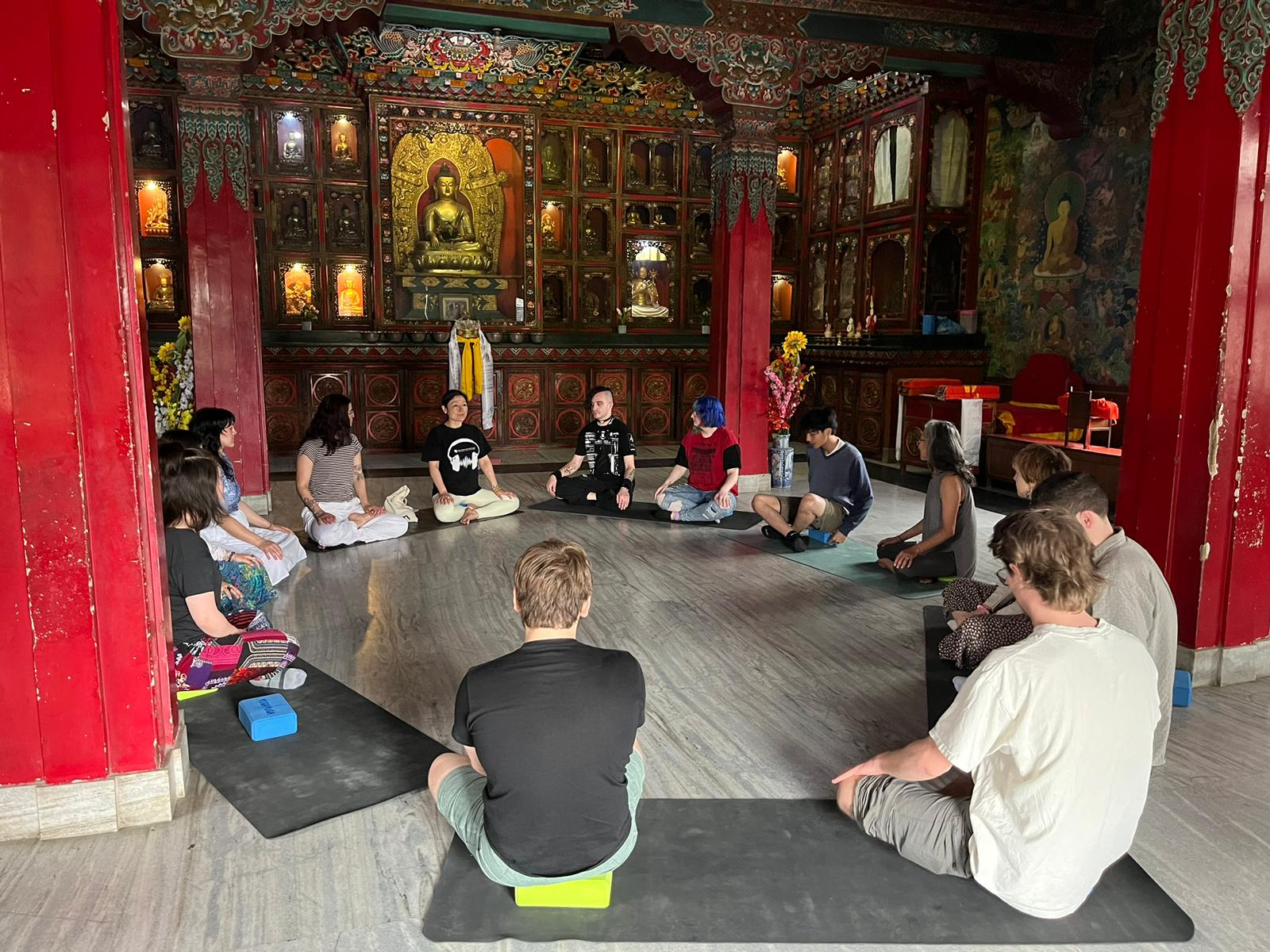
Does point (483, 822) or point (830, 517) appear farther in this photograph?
point (830, 517)

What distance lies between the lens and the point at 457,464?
25.6 feet

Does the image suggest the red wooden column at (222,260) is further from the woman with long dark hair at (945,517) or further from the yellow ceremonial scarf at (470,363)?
the woman with long dark hair at (945,517)

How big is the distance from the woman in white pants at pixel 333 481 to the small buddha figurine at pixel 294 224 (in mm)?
6202

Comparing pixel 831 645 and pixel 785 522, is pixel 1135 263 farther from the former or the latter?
pixel 831 645

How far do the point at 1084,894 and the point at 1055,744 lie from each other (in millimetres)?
572

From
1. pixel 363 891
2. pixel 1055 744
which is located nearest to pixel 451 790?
pixel 363 891

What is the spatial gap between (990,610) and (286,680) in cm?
332

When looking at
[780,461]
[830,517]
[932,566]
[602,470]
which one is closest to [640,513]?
[602,470]

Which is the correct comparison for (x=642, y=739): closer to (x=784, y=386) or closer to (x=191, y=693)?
(x=191, y=693)

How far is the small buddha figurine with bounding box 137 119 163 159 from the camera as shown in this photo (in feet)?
38.7

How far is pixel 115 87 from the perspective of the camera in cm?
287

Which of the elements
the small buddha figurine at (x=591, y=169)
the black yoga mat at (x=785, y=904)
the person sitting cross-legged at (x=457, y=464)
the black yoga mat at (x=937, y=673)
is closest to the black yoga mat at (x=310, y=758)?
the black yoga mat at (x=785, y=904)

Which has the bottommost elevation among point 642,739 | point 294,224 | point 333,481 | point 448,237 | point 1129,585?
point 642,739

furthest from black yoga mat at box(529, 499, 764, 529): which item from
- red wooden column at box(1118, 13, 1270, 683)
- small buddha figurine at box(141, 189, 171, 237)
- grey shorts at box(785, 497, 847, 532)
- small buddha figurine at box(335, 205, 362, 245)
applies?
small buddha figurine at box(141, 189, 171, 237)
